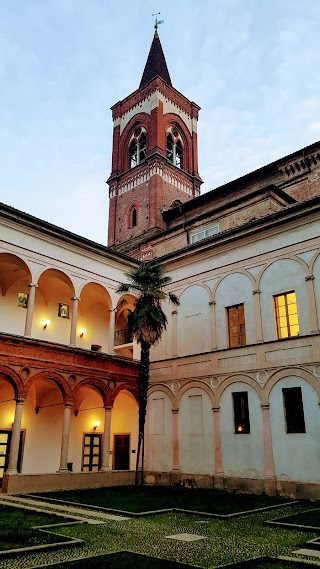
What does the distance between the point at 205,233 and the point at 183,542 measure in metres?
19.9

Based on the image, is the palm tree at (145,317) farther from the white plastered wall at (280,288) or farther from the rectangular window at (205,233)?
the rectangular window at (205,233)

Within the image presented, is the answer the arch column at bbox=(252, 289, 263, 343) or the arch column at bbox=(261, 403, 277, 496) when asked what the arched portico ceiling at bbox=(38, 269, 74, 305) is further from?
the arch column at bbox=(261, 403, 277, 496)

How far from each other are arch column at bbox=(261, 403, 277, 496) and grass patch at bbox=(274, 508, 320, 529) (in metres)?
4.22

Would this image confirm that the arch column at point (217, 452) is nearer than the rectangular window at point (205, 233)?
Yes

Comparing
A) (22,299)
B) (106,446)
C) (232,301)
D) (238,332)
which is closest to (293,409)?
(238,332)

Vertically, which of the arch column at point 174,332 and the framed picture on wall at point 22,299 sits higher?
the framed picture on wall at point 22,299

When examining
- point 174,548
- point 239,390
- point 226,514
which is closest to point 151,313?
point 239,390

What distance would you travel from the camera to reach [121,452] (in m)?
23.0

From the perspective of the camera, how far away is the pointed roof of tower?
4056 cm

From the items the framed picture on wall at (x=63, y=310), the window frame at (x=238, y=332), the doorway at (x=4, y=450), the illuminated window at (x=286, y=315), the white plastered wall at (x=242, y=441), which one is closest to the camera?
the white plastered wall at (x=242, y=441)

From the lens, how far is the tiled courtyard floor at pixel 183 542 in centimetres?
688

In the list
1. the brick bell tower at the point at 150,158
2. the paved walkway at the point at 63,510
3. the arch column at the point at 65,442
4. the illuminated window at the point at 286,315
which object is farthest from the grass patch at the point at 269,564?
the brick bell tower at the point at 150,158

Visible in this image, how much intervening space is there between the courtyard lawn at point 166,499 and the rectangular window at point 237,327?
580cm

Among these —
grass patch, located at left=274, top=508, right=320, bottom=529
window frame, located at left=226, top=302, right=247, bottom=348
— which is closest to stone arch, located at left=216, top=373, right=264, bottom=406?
window frame, located at left=226, top=302, right=247, bottom=348
